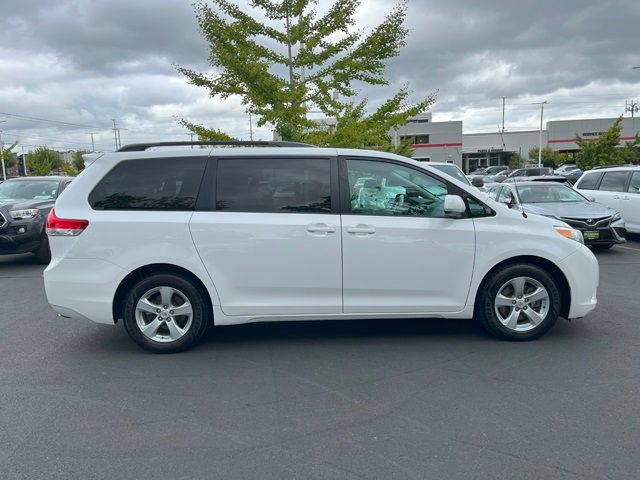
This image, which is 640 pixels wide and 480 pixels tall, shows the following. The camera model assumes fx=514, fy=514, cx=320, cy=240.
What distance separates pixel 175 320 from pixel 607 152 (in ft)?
116

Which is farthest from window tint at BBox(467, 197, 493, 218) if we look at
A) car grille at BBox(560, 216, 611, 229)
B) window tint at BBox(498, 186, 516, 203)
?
window tint at BBox(498, 186, 516, 203)

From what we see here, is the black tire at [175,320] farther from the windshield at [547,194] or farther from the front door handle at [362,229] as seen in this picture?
the windshield at [547,194]

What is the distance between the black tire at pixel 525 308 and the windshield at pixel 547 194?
6.13m

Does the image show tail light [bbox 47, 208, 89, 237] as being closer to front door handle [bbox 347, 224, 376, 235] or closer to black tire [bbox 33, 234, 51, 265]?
front door handle [bbox 347, 224, 376, 235]

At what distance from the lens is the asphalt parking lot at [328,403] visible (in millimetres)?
2920

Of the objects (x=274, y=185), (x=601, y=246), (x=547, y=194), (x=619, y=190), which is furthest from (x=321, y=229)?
(x=619, y=190)

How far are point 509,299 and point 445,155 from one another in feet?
211

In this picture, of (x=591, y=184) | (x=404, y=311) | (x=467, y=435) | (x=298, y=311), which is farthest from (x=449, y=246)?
(x=591, y=184)

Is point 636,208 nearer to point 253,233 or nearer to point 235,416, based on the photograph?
point 253,233

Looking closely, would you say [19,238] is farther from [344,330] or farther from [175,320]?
[344,330]

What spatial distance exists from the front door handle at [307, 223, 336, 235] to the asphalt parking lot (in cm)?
110

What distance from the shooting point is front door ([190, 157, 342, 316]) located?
455 centimetres

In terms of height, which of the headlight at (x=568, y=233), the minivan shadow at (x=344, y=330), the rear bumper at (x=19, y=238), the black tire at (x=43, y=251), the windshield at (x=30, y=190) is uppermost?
the windshield at (x=30, y=190)

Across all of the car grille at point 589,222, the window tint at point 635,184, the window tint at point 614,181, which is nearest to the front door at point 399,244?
the car grille at point 589,222
